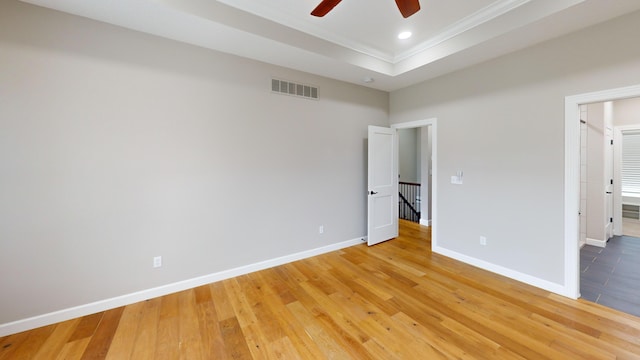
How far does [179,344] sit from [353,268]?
2.19 metres

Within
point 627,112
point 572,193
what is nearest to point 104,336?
point 572,193

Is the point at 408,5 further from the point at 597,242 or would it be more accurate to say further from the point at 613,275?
the point at 597,242

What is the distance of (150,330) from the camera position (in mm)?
2236

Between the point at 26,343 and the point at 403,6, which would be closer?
the point at 403,6

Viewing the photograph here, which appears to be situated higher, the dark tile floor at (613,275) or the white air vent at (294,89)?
the white air vent at (294,89)

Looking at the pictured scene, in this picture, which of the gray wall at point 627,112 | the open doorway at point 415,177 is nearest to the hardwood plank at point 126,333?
the open doorway at point 415,177

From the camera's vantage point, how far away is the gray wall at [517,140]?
8.33ft

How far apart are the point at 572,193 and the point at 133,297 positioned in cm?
489

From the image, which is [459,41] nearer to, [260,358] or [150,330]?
[260,358]

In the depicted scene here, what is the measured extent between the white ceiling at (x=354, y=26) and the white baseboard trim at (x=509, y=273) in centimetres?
278

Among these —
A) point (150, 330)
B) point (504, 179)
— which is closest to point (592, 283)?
point (504, 179)

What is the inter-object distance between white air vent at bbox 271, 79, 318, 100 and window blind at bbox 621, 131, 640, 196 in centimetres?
792

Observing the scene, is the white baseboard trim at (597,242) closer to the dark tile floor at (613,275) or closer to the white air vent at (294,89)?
the dark tile floor at (613,275)

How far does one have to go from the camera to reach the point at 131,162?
264 centimetres
